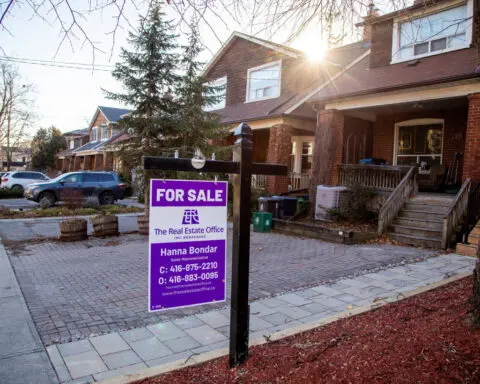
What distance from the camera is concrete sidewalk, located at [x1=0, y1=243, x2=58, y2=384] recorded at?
10.4 ft

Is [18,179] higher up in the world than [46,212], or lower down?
higher up

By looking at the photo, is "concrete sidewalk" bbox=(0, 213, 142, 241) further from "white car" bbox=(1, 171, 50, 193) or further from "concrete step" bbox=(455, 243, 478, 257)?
"white car" bbox=(1, 171, 50, 193)

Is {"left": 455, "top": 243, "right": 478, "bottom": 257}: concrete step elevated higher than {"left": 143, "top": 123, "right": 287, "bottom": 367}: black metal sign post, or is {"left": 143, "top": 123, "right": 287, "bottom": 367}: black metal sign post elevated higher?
{"left": 143, "top": 123, "right": 287, "bottom": 367}: black metal sign post

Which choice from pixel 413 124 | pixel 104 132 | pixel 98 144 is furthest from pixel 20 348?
pixel 104 132

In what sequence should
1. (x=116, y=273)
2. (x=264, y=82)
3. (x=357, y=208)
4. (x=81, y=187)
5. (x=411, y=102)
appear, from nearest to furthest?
(x=116, y=273), (x=411, y=102), (x=357, y=208), (x=81, y=187), (x=264, y=82)

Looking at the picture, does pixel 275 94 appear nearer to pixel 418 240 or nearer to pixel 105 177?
pixel 105 177

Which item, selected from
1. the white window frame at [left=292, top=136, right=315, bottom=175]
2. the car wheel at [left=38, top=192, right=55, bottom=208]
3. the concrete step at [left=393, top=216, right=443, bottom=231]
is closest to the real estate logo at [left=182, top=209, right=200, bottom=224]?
the concrete step at [left=393, top=216, right=443, bottom=231]

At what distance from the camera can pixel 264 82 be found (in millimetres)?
18562

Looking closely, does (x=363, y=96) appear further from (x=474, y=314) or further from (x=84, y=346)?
(x=84, y=346)

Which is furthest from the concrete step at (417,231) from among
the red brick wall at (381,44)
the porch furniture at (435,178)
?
the red brick wall at (381,44)

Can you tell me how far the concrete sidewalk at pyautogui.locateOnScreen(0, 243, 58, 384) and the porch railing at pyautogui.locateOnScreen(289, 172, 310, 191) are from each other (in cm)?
1374

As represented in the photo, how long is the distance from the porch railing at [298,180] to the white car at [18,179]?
17.4 metres

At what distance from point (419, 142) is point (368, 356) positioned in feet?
42.5

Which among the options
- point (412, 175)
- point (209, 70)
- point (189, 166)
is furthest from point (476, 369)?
point (209, 70)
